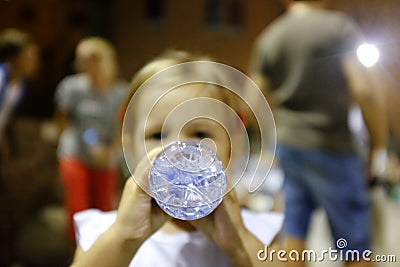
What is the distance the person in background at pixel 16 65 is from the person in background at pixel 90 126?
A: 44 millimetres

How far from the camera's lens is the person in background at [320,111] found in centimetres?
52

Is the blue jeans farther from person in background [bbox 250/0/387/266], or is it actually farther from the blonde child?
the blonde child

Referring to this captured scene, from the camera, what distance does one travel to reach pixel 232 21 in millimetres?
542

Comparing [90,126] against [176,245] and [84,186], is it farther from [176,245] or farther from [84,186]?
[176,245]

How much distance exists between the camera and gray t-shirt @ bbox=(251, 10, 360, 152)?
1.76ft

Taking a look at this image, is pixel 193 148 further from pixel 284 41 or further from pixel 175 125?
pixel 284 41

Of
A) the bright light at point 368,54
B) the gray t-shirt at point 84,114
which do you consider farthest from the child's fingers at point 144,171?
the bright light at point 368,54

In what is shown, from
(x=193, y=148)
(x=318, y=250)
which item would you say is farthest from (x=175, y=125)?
(x=318, y=250)

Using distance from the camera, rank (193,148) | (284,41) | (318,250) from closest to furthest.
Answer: (193,148), (318,250), (284,41)

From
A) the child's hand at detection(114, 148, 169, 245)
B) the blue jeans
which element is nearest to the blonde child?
the child's hand at detection(114, 148, 169, 245)

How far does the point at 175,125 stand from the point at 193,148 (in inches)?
1.3

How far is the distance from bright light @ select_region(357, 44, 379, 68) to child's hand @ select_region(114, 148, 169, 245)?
225 mm

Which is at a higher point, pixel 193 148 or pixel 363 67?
pixel 363 67

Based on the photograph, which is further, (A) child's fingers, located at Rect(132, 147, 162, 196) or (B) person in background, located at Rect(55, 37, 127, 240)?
(B) person in background, located at Rect(55, 37, 127, 240)
